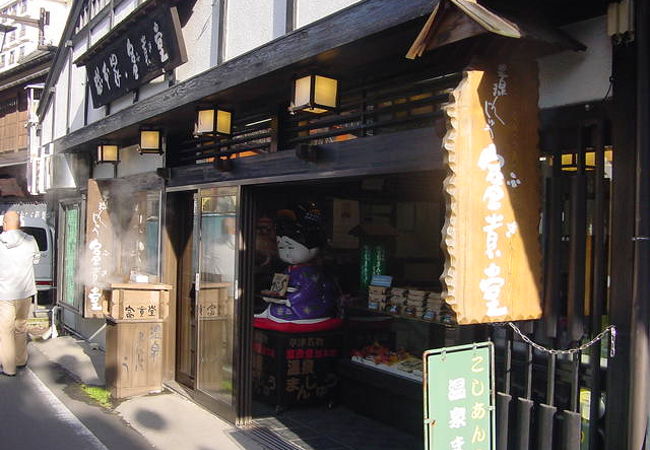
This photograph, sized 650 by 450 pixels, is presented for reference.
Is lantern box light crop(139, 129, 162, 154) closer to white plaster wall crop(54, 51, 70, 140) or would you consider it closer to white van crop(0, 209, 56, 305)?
white plaster wall crop(54, 51, 70, 140)

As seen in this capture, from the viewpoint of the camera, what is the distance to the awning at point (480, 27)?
9.78 ft

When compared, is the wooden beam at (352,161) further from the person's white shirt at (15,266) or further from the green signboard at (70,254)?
the green signboard at (70,254)

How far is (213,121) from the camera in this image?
641 cm

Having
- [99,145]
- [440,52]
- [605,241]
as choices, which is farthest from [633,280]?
[99,145]

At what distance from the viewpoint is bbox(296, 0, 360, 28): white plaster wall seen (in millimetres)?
4789

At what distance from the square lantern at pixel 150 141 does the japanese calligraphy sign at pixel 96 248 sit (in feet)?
6.96

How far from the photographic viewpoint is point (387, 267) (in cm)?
747

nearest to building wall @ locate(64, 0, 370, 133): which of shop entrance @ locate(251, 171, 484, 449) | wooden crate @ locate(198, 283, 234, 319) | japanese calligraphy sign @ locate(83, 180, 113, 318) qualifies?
shop entrance @ locate(251, 171, 484, 449)

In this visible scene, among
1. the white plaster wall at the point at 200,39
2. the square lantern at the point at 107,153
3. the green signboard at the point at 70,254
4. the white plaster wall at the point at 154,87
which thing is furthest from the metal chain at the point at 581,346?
the green signboard at the point at 70,254

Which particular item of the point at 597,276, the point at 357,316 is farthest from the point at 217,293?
the point at 597,276

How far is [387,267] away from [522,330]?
378cm

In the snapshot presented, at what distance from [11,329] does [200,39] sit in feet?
16.2

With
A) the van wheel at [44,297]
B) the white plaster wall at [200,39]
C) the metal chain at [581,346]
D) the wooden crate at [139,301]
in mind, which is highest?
the white plaster wall at [200,39]

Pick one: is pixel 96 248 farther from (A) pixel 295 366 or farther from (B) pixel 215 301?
(A) pixel 295 366
